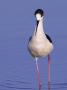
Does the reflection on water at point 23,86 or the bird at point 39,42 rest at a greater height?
the bird at point 39,42

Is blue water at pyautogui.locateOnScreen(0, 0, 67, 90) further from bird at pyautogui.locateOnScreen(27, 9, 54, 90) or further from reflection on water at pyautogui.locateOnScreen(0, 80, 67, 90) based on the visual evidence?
bird at pyautogui.locateOnScreen(27, 9, 54, 90)

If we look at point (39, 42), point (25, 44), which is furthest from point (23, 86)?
point (25, 44)

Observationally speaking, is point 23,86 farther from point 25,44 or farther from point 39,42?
point 25,44

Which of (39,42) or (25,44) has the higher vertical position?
(25,44)

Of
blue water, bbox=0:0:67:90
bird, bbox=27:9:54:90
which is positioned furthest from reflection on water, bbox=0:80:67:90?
bird, bbox=27:9:54:90

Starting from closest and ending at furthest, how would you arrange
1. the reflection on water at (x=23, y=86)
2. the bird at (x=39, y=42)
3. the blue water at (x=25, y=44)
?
the reflection on water at (x=23, y=86), the bird at (x=39, y=42), the blue water at (x=25, y=44)

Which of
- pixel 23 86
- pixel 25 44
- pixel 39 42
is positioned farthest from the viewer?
pixel 25 44

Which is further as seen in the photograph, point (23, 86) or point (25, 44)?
point (25, 44)

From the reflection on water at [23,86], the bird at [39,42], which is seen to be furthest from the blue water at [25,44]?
the bird at [39,42]

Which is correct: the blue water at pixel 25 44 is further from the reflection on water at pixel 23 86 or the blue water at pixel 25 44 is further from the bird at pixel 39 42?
the bird at pixel 39 42

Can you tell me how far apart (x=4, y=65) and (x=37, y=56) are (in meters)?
0.87

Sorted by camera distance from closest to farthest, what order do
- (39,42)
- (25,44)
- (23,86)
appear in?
(23,86), (39,42), (25,44)

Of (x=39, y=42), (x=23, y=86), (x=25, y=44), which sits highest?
(x=25, y=44)

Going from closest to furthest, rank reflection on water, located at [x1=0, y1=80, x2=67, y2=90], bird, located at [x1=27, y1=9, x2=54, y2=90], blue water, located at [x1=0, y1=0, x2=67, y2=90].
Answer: reflection on water, located at [x1=0, y1=80, x2=67, y2=90]
bird, located at [x1=27, y1=9, x2=54, y2=90]
blue water, located at [x1=0, y1=0, x2=67, y2=90]
